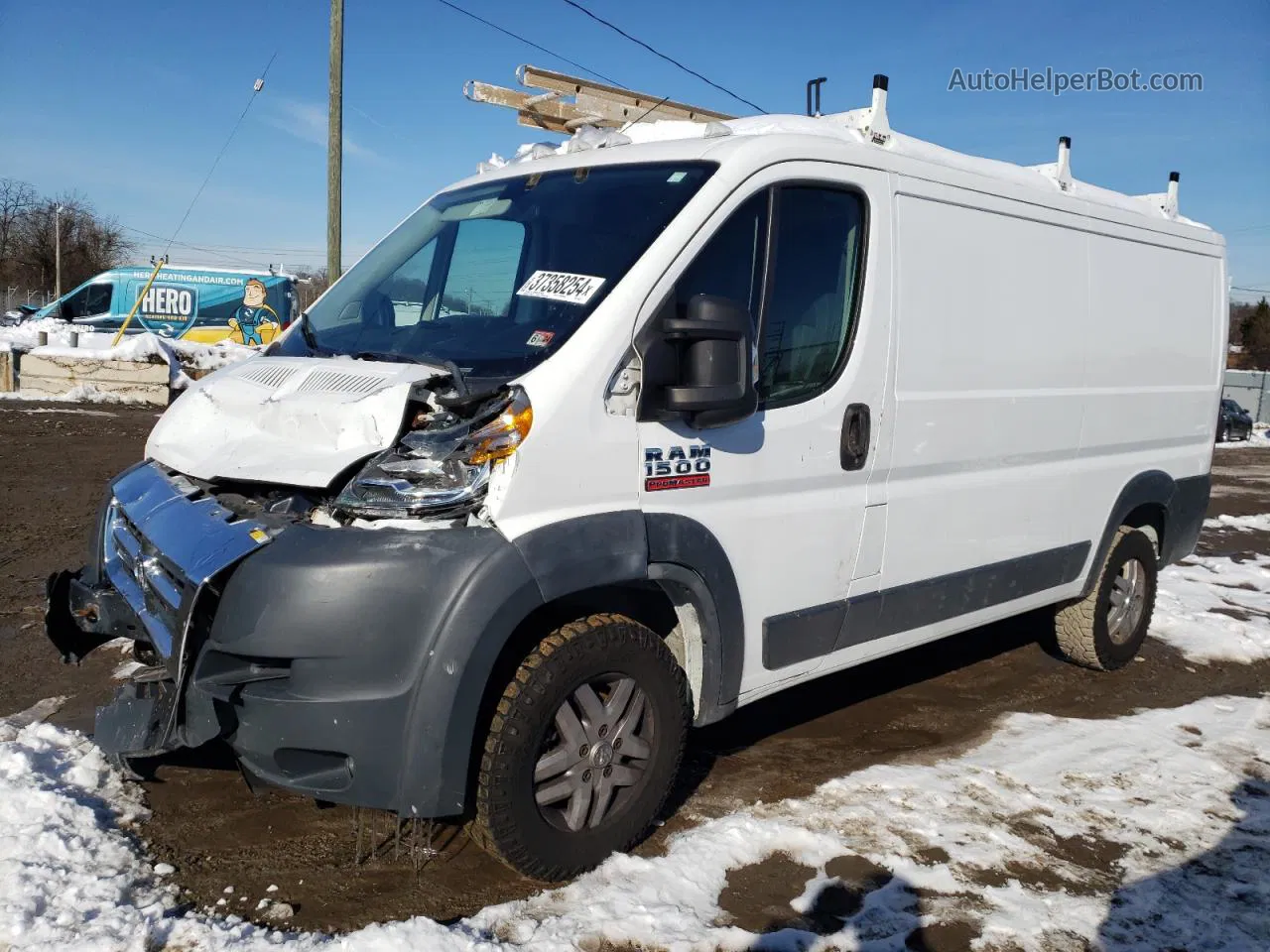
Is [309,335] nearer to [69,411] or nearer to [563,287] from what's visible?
[563,287]

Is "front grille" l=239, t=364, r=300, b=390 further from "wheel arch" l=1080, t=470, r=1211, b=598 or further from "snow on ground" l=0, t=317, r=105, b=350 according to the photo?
"snow on ground" l=0, t=317, r=105, b=350

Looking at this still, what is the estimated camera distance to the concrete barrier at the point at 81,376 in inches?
680

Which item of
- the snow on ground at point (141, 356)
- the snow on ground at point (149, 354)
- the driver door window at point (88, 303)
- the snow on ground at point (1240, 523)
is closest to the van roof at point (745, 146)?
the snow on ground at point (1240, 523)

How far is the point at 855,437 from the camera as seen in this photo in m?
3.90

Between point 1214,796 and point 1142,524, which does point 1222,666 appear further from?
point 1214,796

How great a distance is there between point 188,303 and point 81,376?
13.5m

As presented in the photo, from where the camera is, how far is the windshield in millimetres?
3297

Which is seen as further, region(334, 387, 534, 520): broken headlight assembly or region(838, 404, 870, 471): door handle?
region(838, 404, 870, 471): door handle

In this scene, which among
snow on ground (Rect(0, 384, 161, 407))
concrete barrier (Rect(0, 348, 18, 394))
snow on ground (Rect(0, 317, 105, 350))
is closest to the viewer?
snow on ground (Rect(0, 384, 161, 407))

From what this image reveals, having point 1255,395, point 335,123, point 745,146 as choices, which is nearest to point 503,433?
point 745,146

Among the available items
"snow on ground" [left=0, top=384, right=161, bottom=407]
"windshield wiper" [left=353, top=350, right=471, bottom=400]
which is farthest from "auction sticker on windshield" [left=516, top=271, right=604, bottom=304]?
"snow on ground" [left=0, top=384, right=161, bottom=407]

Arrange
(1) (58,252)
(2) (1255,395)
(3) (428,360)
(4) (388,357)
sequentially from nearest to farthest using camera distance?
(3) (428,360)
(4) (388,357)
(2) (1255,395)
(1) (58,252)

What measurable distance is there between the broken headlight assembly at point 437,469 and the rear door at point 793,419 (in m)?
0.51

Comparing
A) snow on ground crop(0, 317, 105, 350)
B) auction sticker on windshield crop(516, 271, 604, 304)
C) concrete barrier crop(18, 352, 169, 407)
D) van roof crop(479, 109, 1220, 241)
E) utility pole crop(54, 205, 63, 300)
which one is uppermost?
utility pole crop(54, 205, 63, 300)
